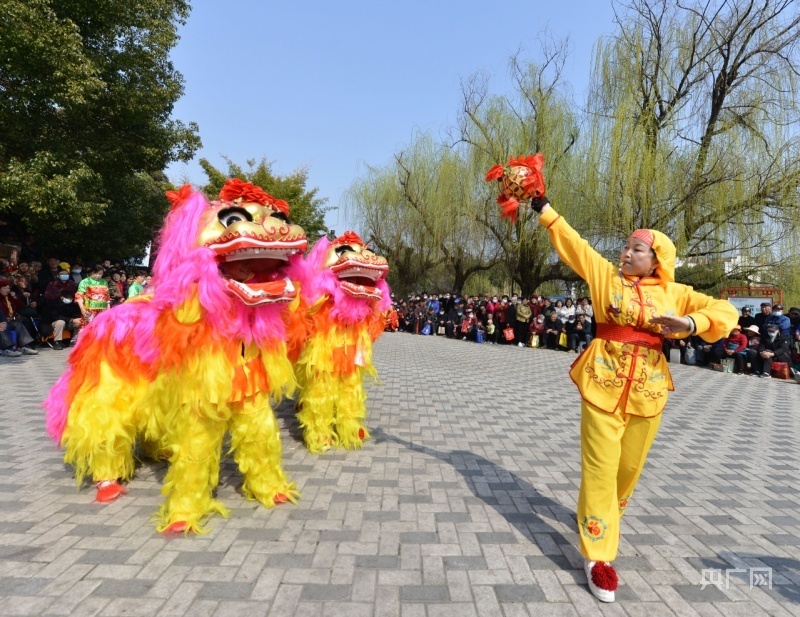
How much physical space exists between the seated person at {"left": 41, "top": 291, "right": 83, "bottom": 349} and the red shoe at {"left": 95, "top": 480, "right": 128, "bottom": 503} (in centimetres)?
711

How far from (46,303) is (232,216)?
27.9 feet

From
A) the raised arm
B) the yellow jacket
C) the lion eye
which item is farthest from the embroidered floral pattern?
the lion eye

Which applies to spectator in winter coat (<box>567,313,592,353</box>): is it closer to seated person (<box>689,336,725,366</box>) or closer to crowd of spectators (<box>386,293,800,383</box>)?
crowd of spectators (<box>386,293,800,383</box>)

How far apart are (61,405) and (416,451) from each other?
107 inches

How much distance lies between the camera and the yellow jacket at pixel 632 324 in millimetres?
2412

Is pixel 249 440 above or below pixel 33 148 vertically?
below

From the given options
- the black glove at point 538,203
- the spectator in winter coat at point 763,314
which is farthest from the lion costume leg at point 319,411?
the spectator in winter coat at point 763,314

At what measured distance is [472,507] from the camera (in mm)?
3232

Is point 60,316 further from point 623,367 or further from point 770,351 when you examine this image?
point 770,351

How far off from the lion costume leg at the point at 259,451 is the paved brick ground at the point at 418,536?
4.1 inches

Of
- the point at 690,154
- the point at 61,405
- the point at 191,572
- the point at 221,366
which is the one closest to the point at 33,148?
the point at 61,405

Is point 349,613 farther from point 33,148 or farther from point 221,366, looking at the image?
point 33,148

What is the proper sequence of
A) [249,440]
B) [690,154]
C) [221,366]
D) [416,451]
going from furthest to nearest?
1. [690,154]
2. [416,451]
3. [249,440]
4. [221,366]

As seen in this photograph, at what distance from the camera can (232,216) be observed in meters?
2.76
